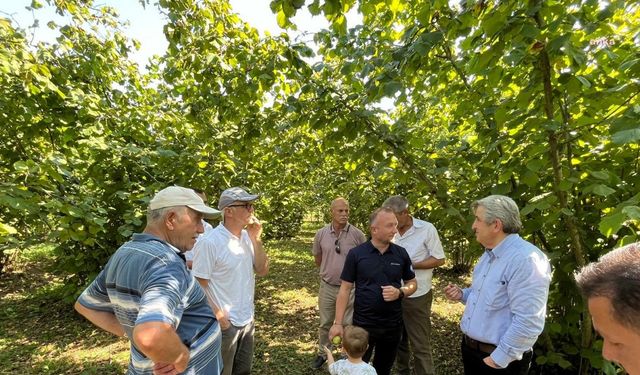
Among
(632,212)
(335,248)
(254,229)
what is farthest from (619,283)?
(335,248)

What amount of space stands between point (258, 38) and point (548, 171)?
303 cm

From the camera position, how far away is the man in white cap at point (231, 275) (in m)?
3.07

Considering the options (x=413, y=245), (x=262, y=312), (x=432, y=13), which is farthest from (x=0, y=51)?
(x=262, y=312)

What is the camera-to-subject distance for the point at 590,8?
8.03 feet

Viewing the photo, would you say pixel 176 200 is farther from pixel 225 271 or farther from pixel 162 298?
pixel 225 271

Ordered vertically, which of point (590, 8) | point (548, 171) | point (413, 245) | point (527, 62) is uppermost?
point (590, 8)

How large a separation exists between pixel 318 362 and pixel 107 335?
3705 millimetres

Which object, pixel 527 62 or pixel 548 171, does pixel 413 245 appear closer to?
pixel 548 171

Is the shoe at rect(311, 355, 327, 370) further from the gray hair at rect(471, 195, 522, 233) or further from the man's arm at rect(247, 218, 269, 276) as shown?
the gray hair at rect(471, 195, 522, 233)

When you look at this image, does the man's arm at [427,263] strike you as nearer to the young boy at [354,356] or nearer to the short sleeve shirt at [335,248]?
the short sleeve shirt at [335,248]

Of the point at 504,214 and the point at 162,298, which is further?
the point at 504,214

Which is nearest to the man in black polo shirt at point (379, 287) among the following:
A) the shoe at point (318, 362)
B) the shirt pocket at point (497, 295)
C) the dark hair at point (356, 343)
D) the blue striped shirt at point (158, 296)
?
the dark hair at point (356, 343)

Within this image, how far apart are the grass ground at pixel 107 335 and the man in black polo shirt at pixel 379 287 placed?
68.5 inches

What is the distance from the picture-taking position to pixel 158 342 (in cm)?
152
